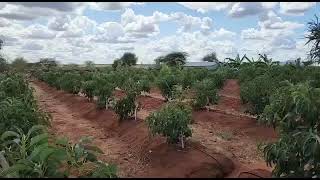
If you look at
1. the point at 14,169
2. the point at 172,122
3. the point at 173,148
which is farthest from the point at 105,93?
the point at 14,169

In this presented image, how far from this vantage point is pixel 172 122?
1003 cm

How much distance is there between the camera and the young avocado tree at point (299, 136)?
530cm

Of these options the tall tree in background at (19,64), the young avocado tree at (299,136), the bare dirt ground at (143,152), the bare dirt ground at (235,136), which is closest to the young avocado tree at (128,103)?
the bare dirt ground at (143,152)

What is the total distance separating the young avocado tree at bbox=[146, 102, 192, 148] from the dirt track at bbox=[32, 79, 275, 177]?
376 millimetres

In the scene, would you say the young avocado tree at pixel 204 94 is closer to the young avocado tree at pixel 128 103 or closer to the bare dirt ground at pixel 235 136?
the bare dirt ground at pixel 235 136

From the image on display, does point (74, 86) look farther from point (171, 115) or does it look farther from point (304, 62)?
point (171, 115)

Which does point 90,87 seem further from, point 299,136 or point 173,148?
point 299,136

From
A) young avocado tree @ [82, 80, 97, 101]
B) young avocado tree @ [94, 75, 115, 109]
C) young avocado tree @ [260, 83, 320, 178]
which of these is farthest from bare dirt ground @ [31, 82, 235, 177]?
young avocado tree @ [82, 80, 97, 101]

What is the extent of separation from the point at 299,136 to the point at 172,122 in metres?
4.77

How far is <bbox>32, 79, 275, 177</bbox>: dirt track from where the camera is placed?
9.49 m

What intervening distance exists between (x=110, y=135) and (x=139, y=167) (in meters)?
4.49

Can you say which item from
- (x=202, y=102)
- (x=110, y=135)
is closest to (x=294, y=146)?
(x=110, y=135)

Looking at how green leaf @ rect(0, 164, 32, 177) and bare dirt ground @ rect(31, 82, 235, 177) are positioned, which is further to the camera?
bare dirt ground @ rect(31, 82, 235, 177)

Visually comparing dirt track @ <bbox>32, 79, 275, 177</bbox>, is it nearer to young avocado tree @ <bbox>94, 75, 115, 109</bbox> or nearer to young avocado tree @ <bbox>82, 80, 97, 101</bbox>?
young avocado tree @ <bbox>94, 75, 115, 109</bbox>
